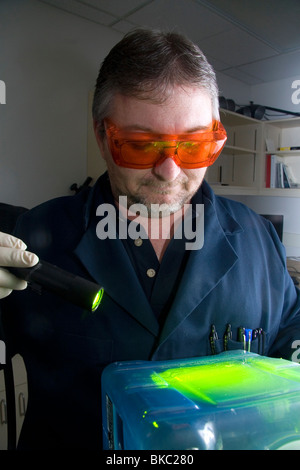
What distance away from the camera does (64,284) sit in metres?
0.54

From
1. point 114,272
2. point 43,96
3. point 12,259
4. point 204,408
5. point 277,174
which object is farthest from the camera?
point 277,174

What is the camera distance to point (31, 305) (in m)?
0.88

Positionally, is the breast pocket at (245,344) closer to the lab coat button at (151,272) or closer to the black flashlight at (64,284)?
the lab coat button at (151,272)

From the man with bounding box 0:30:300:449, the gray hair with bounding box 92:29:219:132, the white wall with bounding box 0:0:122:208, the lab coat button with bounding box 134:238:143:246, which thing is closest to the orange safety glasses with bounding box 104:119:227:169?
the man with bounding box 0:30:300:449

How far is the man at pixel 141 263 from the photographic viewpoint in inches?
30.7

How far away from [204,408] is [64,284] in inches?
11.0

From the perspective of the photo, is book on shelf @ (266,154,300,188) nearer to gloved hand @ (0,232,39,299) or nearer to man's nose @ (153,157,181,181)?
man's nose @ (153,157,181,181)

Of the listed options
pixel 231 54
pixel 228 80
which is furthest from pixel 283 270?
pixel 228 80

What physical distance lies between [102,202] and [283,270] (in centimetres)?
58

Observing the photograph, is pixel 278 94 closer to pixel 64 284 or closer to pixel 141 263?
pixel 141 263

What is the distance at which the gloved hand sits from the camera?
58cm

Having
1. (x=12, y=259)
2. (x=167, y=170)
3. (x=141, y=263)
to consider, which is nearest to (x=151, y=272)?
(x=141, y=263)

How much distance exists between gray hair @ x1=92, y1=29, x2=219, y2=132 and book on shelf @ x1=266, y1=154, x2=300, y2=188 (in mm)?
3039
